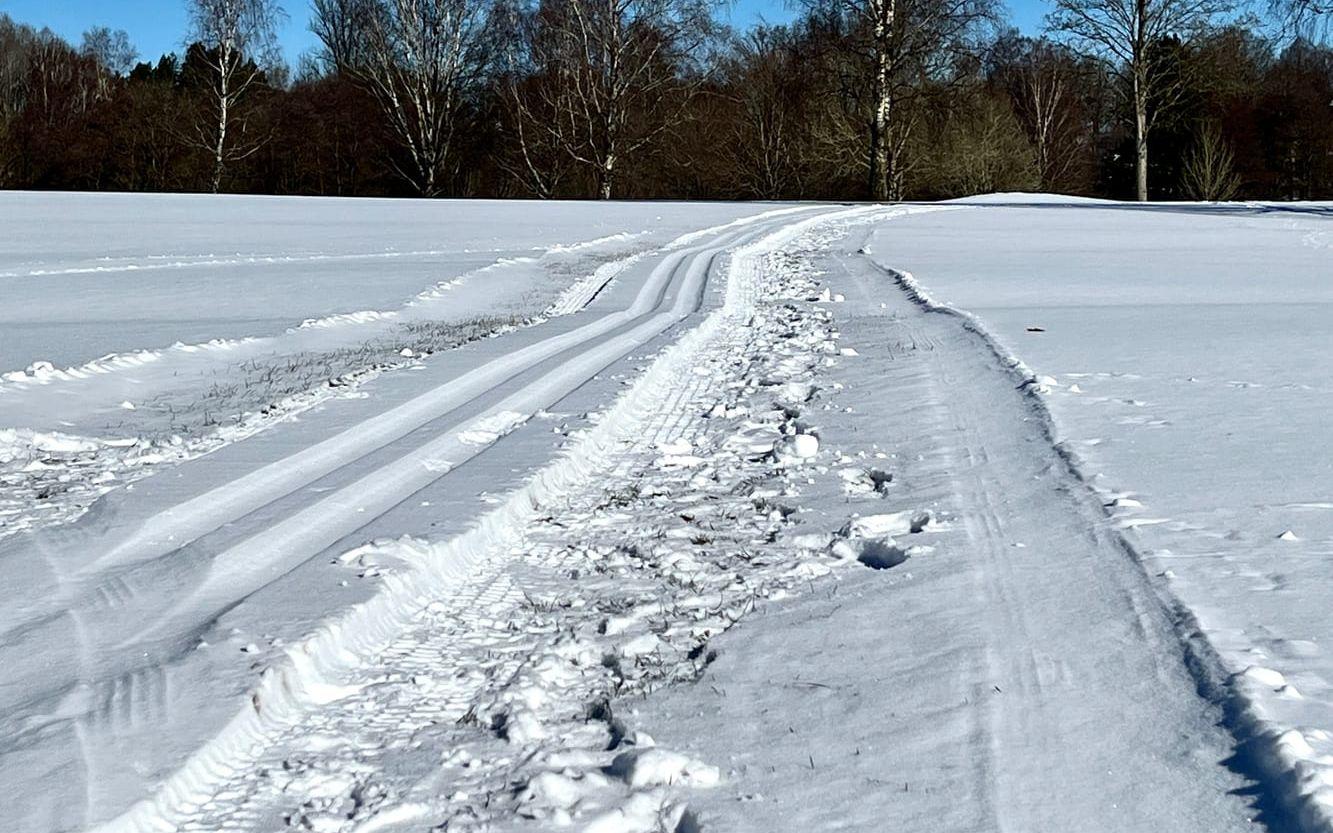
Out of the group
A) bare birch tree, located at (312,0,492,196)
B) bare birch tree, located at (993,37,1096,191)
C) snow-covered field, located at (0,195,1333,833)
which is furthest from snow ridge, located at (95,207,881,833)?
bare birch tree, located at (993,37,1096,191)

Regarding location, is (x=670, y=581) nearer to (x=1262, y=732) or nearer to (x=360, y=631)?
(x=360, y=631)

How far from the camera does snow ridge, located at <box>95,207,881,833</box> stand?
83.0 inches

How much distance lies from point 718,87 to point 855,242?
25055 mm

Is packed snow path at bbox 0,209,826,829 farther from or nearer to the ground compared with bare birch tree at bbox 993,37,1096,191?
nearer to the ground

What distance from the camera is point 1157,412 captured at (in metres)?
4.95

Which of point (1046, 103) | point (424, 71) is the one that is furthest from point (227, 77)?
point (1046, 103)

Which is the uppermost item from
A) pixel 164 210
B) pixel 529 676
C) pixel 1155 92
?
pixel 1155 92

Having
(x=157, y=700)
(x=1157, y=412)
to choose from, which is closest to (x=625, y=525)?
(x=157, y=700)

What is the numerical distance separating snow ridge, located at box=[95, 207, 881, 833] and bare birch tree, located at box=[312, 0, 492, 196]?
106 feet

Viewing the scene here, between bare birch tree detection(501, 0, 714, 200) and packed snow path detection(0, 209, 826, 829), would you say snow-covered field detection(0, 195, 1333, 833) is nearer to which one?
packed snow path detection(0, 209, 826, 829)

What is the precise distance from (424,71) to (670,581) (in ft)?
112

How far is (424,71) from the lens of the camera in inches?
1380

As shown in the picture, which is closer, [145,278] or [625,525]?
[625,525]

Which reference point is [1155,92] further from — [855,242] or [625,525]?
[625,525]
